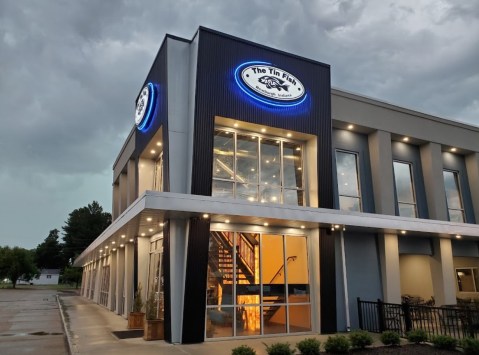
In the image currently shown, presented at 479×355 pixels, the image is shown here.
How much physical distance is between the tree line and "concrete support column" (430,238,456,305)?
5639 cm

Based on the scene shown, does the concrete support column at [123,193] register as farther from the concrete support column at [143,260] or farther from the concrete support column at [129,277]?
the concrete support column at [143,260]

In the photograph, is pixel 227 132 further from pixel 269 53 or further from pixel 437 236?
pixel 437 236

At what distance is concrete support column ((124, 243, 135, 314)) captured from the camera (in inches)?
603

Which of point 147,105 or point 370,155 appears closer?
point 147,105

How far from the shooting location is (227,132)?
12133 mm

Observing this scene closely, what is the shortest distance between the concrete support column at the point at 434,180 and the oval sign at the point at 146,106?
12.0 meters

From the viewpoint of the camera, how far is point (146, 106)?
1351 cm

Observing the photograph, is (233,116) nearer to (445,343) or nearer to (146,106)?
(146,106)

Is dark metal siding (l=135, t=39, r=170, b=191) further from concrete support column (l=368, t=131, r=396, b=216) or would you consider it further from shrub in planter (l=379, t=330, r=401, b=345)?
concrete support column (l=368, t=131, r=396, b=216)

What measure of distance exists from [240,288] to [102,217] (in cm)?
6897

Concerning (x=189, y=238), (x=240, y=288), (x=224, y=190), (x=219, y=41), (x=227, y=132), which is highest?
Answer: (x=219, y=41)

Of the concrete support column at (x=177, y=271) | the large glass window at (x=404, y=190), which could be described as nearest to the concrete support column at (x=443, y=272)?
the large glass window at (x=404, y=190)

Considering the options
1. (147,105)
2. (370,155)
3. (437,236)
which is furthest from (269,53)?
(437,236)

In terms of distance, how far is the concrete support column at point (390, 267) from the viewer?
44.2 feet
